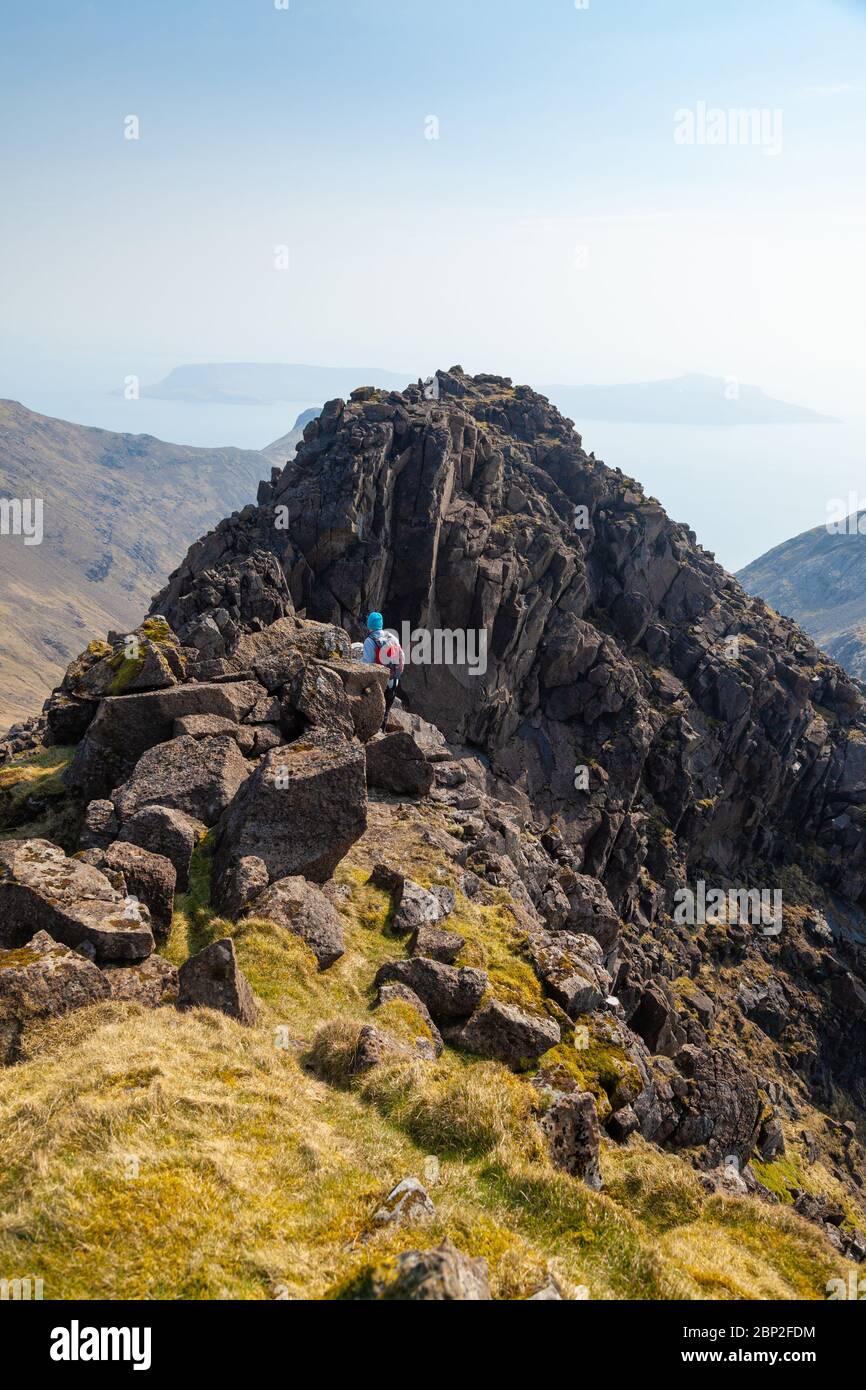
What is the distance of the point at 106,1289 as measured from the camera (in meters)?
9.37

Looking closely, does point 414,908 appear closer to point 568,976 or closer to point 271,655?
point 568,976

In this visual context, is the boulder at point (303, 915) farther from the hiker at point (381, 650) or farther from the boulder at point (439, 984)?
the hiker at point (381, 650)

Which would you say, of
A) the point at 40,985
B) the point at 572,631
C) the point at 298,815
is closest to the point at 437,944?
the point at 298,815

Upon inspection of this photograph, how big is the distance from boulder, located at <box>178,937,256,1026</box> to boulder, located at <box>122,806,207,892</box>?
229 inches

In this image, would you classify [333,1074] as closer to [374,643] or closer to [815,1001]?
[374,643]

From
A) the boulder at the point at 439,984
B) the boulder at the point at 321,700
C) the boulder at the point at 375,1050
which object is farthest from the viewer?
the boulder at the point at 321,700

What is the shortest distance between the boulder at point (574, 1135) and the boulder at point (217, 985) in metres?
6.52

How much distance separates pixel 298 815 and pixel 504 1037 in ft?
28.6

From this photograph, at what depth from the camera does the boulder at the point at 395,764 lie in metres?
34.8

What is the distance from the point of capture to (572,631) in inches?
4493

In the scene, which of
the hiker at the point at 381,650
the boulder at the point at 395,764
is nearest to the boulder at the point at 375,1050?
the boulder at the point at 395,764
